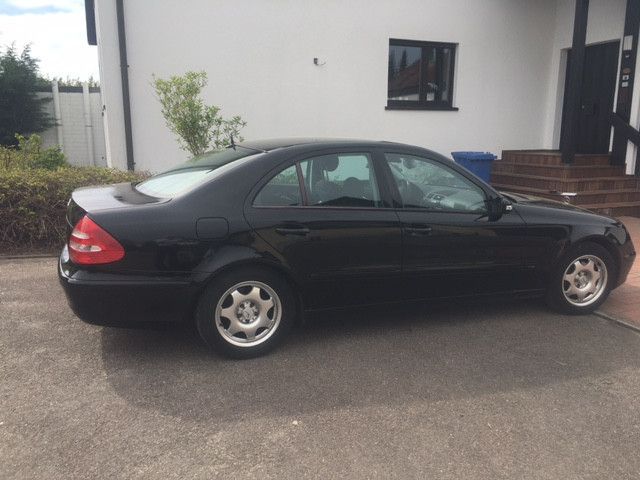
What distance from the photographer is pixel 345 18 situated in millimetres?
9711

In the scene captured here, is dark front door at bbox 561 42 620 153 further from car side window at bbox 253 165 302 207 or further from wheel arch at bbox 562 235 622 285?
car side window at bbox 253 165 302 207

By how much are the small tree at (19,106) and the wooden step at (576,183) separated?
10774mm

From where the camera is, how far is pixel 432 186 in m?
4.36

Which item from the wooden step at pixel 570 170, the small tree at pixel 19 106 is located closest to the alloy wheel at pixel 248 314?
the wooden step at pixel 570 170

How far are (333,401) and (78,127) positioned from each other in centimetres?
1214

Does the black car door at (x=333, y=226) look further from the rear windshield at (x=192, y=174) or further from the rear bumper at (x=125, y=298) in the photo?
the rear bumper at (x=125, y=298)

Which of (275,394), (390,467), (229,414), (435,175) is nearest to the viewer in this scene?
(390,467)

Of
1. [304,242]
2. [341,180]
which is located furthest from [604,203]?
[304,242]

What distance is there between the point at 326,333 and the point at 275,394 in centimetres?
105

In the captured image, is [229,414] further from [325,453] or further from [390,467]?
[390,467]

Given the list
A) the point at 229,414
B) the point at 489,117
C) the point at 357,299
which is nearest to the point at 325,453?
the point at 229,414

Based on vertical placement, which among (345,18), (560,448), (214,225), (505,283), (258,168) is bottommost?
(560,448)

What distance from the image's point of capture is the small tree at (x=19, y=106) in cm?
1303

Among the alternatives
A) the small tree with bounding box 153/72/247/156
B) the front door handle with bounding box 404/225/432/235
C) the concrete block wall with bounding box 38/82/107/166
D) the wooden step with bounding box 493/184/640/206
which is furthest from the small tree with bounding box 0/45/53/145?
the front door handle with bounding box 404/225/432/235
